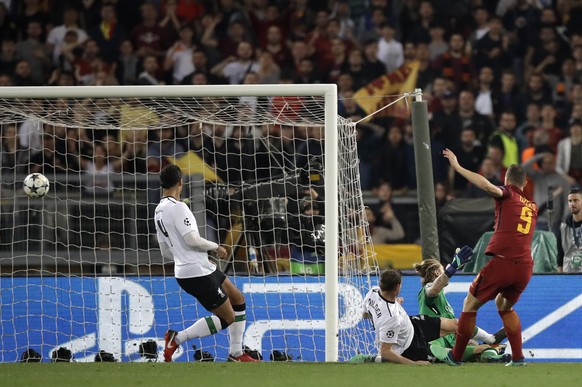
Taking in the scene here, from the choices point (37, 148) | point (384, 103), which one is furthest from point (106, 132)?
point (384, 103)

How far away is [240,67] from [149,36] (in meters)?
1.68

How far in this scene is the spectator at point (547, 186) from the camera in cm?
1520

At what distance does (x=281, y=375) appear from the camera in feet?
31.0

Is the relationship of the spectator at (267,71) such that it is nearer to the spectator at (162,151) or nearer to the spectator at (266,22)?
the spectator at (266,22)

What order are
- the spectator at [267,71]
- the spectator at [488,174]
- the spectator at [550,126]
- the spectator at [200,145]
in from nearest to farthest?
the spectator at [200,145]
the spectator at [488,174]
the spectator at [550,126]
the spectator at [267,71]

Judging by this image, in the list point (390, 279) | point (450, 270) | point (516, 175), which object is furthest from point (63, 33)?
point (516, 175)

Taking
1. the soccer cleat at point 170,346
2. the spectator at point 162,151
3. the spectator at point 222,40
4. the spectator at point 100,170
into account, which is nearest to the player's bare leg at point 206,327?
the soccer cleat at point 170,346

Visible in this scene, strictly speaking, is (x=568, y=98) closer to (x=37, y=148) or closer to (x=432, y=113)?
(x=432, y=113)

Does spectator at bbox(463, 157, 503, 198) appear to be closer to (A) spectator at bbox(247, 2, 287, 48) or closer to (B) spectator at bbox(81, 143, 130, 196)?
(A) spectator at bbox(247, 2, 287, 48)

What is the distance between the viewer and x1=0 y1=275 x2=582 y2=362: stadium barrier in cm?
1258

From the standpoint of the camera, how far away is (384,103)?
1717 centimetres

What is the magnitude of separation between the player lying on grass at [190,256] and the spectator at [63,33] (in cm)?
799

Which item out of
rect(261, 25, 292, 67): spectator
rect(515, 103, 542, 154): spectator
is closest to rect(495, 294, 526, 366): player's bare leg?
rect(515, 103, 542, 154): spectator

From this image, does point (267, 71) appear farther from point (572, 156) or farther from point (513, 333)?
point (513, 333)
